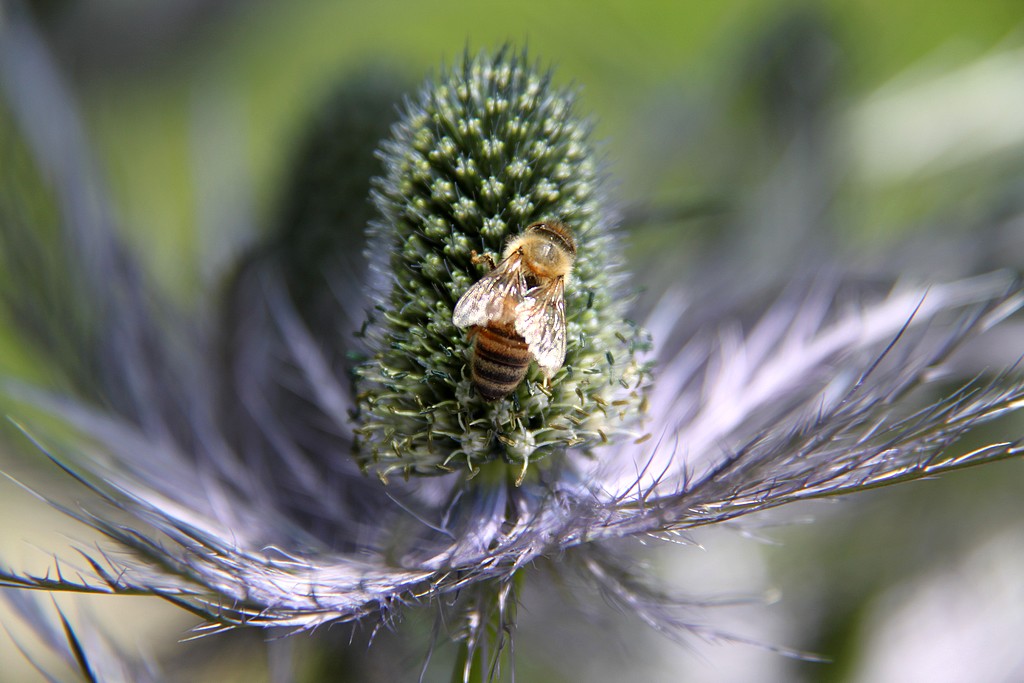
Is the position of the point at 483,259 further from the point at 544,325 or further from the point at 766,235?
the point at 766,235

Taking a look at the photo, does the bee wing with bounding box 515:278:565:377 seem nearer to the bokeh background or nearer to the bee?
the bee

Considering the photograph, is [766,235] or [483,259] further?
[766,235]

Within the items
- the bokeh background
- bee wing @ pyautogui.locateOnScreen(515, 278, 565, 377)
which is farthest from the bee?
the bokeh background

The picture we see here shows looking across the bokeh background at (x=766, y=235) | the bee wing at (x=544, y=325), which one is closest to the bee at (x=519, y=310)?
the bee wing at (x=544, y=325)

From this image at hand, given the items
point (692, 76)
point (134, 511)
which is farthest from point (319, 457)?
point (692, 76)

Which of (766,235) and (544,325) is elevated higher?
(766,235)

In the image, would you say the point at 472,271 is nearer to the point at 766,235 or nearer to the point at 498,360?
the point at 498,360

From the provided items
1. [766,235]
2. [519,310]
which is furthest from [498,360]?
[766,235]

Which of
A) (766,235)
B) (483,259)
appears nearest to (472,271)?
(483,259)
